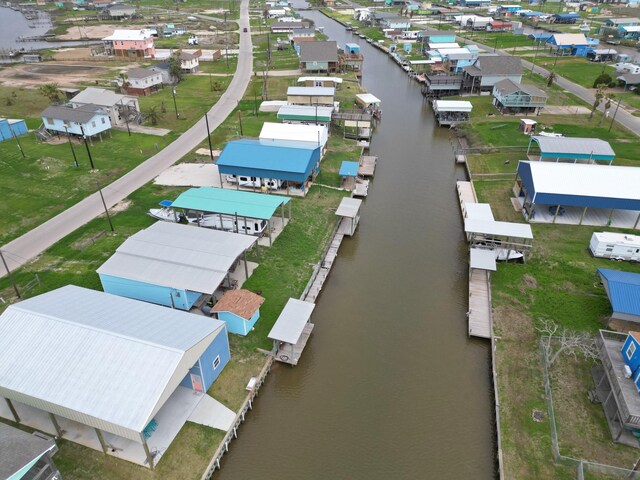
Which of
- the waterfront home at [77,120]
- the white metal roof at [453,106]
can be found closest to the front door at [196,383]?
the waterfront home at [77,120]

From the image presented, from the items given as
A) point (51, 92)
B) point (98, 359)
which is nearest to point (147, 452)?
point (98, 359)

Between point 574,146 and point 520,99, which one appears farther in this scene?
point 520,99

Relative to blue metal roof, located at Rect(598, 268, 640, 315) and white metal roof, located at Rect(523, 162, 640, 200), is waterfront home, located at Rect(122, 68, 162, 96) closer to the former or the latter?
white metal roof, located at Rect(523, 162, 640, 200)

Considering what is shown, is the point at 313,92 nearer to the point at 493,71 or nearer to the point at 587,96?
the point at 493,71

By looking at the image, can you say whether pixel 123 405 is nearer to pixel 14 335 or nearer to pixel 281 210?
pixel 14 335

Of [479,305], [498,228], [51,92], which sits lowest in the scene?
[479,305]

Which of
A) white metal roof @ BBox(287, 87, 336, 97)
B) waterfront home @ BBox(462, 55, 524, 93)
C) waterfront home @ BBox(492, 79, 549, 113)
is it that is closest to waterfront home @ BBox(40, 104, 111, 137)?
white metal roof @ BBox(287, 87, 336, 97)
